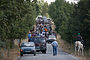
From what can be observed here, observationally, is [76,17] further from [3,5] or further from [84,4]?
[3,5]

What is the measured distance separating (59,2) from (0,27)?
104930mm

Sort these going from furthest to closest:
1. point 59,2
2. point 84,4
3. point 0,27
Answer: point 59,2
point 84,4
point 0,27

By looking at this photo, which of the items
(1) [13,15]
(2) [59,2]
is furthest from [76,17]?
(2) [59,2]

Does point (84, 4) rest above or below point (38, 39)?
above

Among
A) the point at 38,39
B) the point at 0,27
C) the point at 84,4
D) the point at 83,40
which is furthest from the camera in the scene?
the point at 38,39

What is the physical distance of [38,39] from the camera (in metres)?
39.5

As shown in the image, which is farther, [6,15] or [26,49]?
[26,49]

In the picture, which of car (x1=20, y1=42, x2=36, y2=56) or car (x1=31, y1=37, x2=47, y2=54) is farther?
car (x1=31, y1=37, x2=47, y2=54)

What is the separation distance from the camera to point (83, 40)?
34.5 m

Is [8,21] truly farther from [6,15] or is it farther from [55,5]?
[55,5]

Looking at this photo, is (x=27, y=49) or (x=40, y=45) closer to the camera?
(x=27, y=49)

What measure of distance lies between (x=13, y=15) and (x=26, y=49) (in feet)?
39.5

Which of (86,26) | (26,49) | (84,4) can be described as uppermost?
(84,4)

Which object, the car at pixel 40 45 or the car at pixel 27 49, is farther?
the car at pixel 40 45
